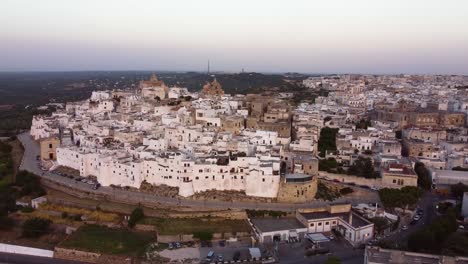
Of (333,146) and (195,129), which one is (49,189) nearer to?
(195,129)

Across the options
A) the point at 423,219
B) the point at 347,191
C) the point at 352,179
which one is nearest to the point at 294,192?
the point at 347,191

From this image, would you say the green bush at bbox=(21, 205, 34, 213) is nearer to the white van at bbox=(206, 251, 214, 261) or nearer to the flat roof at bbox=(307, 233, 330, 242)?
the white van at bbox=(206, 251, 214, 261)

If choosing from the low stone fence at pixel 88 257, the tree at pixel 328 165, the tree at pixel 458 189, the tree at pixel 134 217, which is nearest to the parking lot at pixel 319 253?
the tree at pixel 328 165

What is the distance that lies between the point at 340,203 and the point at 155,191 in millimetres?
10723

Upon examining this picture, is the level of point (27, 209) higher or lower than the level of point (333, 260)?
lower

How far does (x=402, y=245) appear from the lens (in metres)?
20.1

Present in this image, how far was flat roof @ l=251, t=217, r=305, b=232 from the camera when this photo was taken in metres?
21.8

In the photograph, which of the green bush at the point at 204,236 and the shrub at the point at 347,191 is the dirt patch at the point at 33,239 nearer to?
the green bush at the point at 204,236

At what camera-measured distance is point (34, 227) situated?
23344 millimetres

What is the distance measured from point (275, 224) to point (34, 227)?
12899 mm

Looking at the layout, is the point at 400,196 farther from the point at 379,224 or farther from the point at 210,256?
the point at 210,256

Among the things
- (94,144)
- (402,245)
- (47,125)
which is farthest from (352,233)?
(47,125)

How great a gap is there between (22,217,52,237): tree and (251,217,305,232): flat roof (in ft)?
37.2

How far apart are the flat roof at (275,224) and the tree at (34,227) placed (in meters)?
11.3
